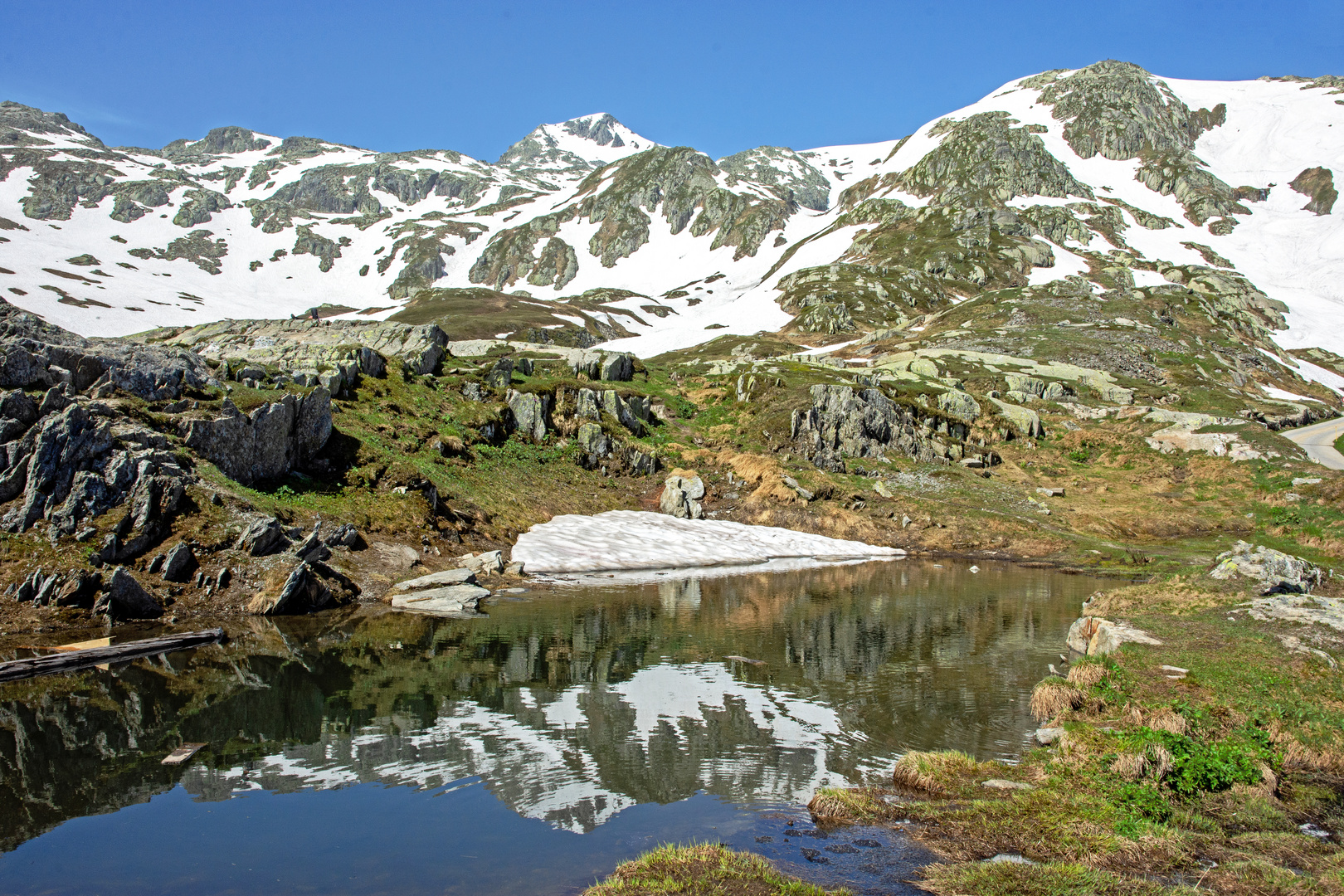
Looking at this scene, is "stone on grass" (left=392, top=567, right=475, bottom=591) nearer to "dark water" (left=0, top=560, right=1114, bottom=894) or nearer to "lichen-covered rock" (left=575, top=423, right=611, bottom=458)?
"dark water" (left=0, top=560, right=1114, bottom=894)

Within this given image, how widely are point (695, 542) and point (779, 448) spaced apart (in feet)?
59.4

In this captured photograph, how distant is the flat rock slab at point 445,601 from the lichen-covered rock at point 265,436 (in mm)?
9826

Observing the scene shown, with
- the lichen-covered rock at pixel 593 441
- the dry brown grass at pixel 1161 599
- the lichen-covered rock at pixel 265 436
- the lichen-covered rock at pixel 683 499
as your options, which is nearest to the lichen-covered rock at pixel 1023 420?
the lichen-covered rock at pixel 683 499

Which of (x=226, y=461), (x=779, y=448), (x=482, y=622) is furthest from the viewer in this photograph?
(x=779, y=448)

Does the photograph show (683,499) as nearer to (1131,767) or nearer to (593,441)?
(593,441)

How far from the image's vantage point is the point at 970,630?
27.4m

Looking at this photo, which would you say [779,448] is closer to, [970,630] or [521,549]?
[521,549]

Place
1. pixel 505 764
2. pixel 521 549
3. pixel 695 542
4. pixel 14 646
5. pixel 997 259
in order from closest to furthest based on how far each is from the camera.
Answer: pixel 505 764 → pixel 14 646 → pixel 521 549 → pixel 695 542 → pixel 997 259

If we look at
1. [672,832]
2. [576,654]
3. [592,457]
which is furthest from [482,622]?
[592,457]

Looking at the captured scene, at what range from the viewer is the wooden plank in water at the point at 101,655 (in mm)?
18641

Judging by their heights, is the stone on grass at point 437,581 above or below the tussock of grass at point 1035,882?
below

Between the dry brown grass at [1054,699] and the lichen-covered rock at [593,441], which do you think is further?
the lichen-covered rock at [593,441]

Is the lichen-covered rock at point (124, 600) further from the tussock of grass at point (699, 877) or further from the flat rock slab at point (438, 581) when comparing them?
the tussock of grass at point (699, 877)

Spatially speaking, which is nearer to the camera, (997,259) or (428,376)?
(428,376)
